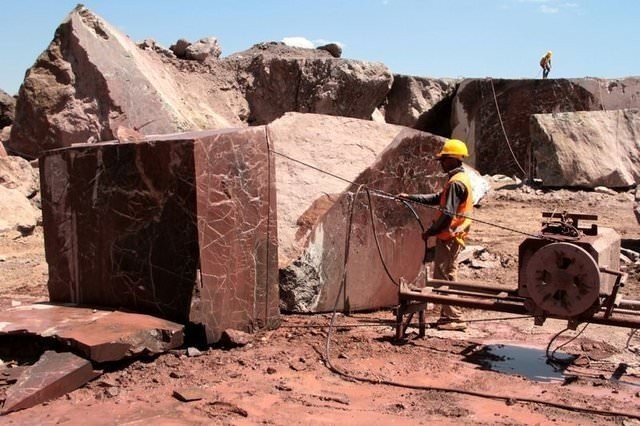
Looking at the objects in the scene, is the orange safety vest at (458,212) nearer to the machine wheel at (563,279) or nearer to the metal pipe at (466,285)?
the metal pipe at (466,285)

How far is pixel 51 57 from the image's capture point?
11.8m

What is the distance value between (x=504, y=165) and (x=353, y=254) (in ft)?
33.4

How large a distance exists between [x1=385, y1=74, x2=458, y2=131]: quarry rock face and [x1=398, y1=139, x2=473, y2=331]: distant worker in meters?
10.8

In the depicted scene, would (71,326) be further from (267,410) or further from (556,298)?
(556,298)

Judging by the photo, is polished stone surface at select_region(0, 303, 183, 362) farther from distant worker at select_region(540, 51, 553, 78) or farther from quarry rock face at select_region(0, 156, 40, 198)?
distant worker at select_region(540, 51, 553, 78)

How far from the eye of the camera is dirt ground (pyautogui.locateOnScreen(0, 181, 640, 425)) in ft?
13.1

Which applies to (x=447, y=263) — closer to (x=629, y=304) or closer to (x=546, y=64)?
(x=629, y=304)

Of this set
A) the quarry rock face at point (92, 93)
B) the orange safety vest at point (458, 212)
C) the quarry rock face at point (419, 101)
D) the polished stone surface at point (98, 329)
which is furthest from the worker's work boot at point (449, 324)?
the quarry rock face at point (419, 101)

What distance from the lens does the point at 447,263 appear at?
6020 mm

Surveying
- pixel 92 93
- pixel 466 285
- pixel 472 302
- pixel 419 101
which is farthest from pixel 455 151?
pixel 419 101

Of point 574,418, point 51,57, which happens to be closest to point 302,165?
point 574,418

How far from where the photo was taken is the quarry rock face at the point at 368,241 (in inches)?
243

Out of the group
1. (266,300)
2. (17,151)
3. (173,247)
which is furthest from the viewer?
(17,151)

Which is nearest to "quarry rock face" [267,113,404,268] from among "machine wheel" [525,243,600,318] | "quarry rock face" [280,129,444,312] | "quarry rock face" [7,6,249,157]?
"quarry rock face" [280,129,444,312]
